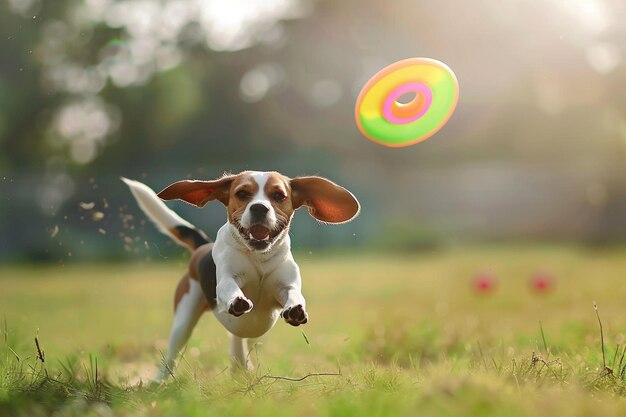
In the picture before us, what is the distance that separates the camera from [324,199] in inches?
150

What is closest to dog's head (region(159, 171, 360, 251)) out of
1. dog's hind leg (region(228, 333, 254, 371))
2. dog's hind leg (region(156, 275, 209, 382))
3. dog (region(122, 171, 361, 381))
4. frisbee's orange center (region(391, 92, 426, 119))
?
dog (region(122, 171, 361, 381))

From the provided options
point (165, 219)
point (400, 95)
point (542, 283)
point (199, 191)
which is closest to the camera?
point (199, 191)

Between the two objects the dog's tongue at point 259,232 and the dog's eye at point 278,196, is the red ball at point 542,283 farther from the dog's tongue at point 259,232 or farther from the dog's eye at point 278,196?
the dog's tongue at point 259,232

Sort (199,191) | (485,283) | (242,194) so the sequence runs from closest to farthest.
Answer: (242,194) → (199,191) → (485,283)

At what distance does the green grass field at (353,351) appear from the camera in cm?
301

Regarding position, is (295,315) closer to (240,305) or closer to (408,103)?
(240,305)

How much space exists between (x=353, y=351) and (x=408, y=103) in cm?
174

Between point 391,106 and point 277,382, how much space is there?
158 cm

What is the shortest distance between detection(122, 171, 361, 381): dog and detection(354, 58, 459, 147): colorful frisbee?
610 mm

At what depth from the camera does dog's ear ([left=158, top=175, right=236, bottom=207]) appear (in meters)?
3.77

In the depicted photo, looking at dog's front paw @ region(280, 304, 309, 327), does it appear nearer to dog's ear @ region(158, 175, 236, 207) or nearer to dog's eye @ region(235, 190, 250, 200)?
dog's eye @ region(235, 190, 250, 200)

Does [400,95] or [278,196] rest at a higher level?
[400,95]

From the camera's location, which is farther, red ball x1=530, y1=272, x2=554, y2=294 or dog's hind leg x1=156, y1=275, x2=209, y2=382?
red ball x1=530, y1=272, x2=554, y2=294

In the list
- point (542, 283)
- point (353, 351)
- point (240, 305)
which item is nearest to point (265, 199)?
point (240, 305)
